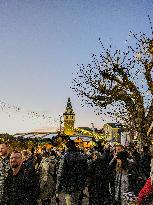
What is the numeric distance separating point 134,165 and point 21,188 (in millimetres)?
4714

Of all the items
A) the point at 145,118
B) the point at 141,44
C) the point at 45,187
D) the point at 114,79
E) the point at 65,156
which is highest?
the point at 141,44

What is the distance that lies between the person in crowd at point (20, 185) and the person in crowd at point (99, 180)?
5.55 metres

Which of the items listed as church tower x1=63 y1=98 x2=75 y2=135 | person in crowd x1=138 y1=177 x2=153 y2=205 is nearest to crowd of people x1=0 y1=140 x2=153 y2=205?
person in crowd x1=138 y1=177 x2=153 y2=205

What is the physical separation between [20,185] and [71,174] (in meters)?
4.42

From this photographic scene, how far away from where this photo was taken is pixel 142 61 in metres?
31.8

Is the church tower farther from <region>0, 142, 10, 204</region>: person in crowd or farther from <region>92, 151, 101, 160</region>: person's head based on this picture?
<region>0, 142, 10, 204</region>: person in crowd

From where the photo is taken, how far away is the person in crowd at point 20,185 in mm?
7281

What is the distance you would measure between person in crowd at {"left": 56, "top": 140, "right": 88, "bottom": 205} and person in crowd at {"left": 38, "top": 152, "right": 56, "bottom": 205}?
3479 millimetres

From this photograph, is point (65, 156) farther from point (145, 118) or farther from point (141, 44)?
point (141, 44)

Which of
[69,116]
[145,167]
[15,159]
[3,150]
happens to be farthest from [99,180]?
[69,116]

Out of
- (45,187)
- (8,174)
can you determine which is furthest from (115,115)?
(8,174)

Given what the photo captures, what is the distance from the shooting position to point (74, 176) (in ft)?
38.4

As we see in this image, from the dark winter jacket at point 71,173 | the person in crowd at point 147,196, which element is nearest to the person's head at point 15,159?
the person in crowd at point 147,196

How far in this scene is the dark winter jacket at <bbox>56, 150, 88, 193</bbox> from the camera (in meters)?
11.5
